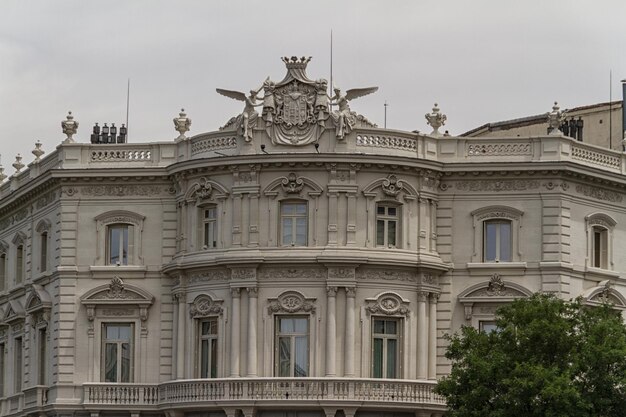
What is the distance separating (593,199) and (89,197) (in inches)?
771

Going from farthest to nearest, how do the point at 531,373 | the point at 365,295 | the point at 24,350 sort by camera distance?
the point at 24,350, the point at 365,295, the point at 531,373

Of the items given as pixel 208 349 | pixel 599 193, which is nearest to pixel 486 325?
pixel 599 193

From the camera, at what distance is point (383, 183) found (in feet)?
270

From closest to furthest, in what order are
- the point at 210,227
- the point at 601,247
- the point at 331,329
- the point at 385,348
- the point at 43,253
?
the point at 331,329 < the point at 385,348 < the point at 210,227 < the point at 601,247 < the point at 43,253

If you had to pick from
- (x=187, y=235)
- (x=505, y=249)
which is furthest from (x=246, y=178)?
(x=505, y=249)

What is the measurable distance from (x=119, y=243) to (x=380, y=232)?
10.5 metres

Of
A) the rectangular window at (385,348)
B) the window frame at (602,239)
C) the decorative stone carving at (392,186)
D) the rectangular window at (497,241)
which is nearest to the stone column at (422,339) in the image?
the rectangular window at (385,348)

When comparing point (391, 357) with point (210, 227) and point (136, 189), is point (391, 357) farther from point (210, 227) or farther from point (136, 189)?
point (136, 189)

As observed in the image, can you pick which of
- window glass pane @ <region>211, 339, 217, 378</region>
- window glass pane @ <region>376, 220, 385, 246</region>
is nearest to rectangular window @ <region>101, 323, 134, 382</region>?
window glass pane @ <region>211, 339, 217, 378</region>

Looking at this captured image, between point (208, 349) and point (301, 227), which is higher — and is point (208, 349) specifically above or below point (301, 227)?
below

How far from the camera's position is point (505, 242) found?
A: 84.2 m

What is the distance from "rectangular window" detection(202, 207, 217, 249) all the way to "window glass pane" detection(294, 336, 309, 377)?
5015mm

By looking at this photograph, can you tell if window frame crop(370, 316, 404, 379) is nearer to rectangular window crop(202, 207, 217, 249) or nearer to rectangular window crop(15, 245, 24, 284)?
rectangular window crop(202, 207, 217, 249)

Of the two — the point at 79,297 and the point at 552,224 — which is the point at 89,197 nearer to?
the point at 79,297
